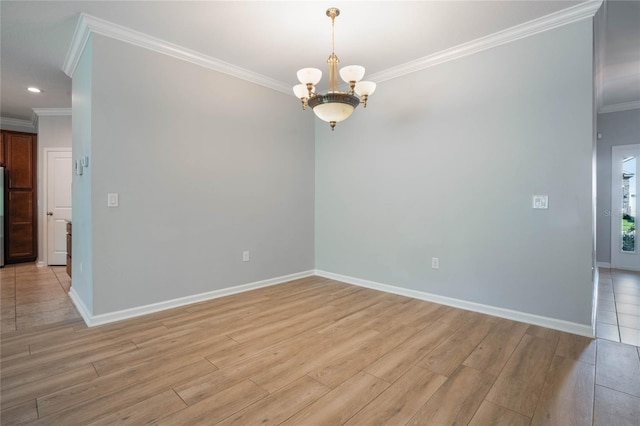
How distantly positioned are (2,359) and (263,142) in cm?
319

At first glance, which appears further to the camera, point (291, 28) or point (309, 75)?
point (291, 28)

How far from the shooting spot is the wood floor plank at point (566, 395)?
1.65 m

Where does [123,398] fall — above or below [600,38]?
below

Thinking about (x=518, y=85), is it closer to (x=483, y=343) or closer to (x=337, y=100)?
(x=337, y=100)

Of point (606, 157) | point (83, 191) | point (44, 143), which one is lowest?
point (83, 191)

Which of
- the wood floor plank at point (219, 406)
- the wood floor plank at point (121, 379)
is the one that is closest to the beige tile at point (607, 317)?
the wood floor plank at point (219, 406)

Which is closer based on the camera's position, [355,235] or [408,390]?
[408,390]

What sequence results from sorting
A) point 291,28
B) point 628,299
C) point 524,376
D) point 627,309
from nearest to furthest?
point 524,376 < point 291,28 < point 627,309 < point 628,299

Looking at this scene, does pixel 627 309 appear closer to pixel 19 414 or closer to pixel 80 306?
pixel 19 414

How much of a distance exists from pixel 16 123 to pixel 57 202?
1.87 meters

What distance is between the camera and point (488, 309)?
317 centimetres

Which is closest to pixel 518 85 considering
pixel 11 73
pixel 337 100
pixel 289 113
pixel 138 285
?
pixel 337 100

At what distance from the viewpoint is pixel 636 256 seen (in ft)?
17.4

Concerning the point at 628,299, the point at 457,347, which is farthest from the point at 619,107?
the point at 457,347
